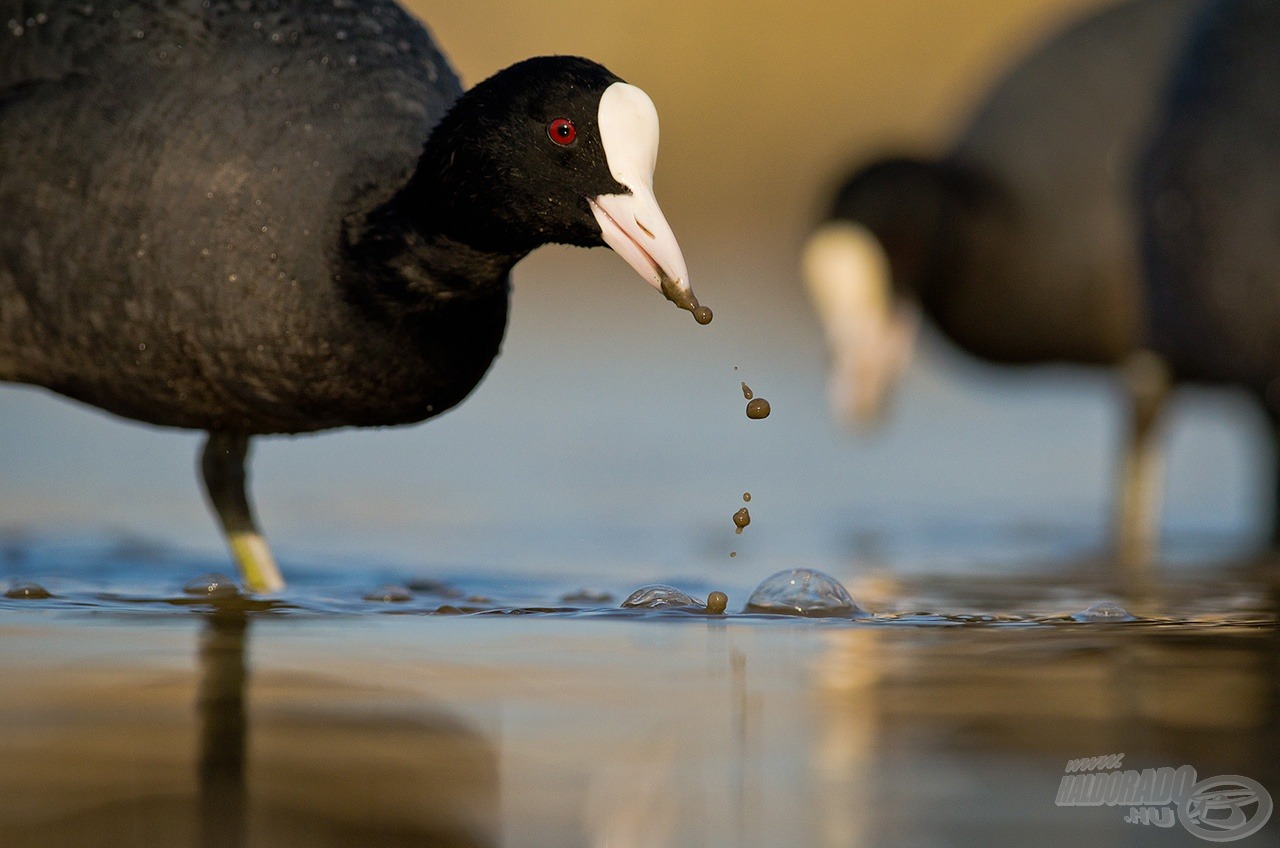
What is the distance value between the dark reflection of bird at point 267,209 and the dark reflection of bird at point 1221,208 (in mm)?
2627

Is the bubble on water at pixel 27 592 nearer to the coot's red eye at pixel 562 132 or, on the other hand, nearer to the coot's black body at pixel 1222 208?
the coot's red eye at pixel 562 132

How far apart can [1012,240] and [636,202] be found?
5.18 m

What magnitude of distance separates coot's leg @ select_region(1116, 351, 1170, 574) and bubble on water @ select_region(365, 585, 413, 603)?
7.91ft

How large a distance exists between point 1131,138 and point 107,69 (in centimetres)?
A: 524

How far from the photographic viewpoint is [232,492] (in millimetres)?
4738

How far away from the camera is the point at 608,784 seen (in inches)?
96.7

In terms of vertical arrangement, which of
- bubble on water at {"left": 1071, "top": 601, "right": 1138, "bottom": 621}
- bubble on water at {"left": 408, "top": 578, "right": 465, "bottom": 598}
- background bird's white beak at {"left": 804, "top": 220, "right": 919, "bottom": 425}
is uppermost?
background bird's white beak at {"left": 804, "top": 220, "right": 919, "bottom": 425}

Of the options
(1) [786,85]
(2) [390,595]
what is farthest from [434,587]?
(1) [786,85]

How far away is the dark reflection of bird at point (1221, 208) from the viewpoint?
5.68 metres

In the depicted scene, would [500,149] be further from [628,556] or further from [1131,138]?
[1131,138]

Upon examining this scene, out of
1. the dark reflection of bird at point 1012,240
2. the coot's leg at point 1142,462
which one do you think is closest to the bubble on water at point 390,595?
the coot's leg at point 1142,462

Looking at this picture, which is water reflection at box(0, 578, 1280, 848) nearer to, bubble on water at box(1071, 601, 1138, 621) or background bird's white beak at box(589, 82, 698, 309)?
bubble on water at box(1071, 601, 1138, 621)
